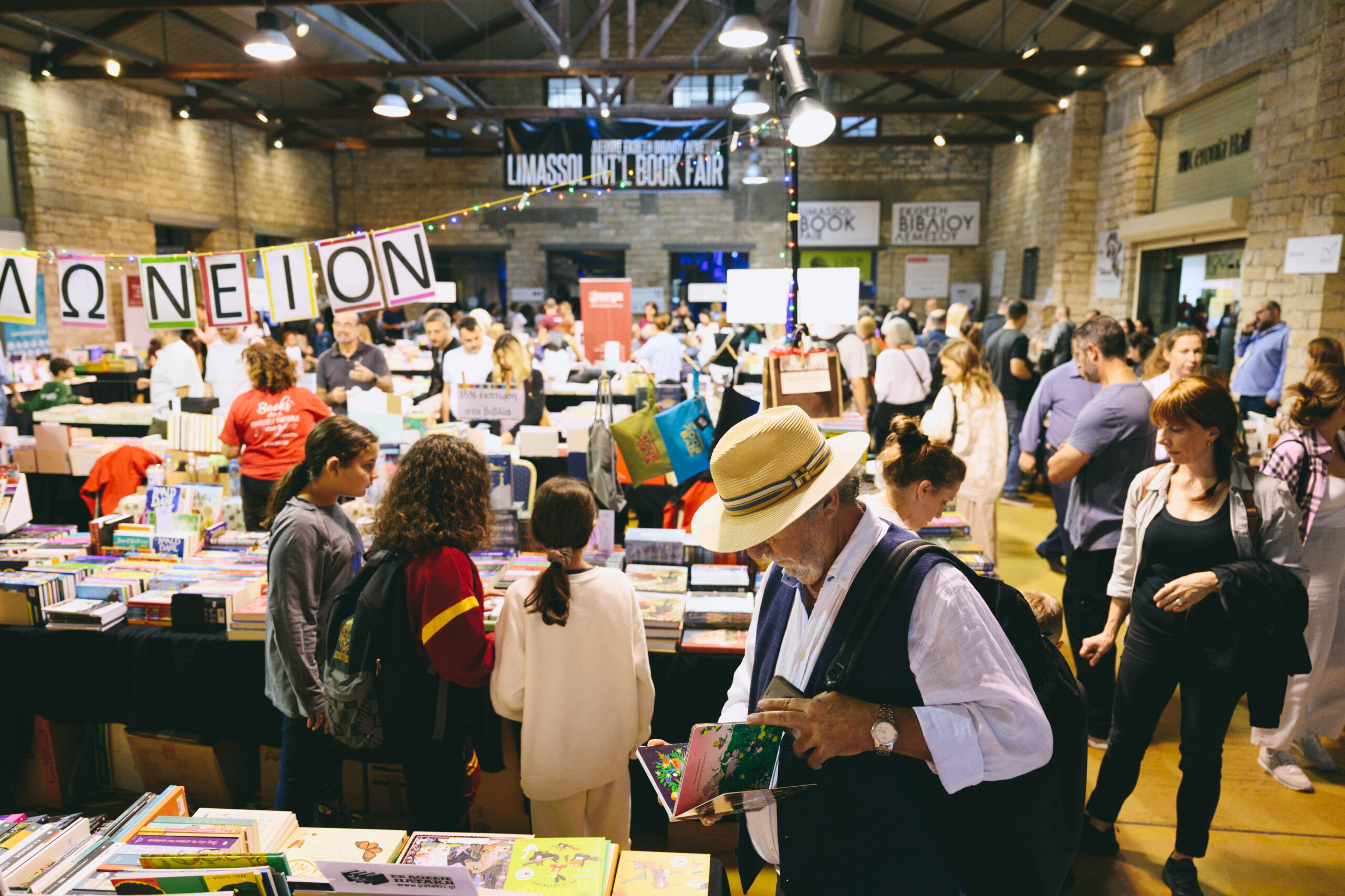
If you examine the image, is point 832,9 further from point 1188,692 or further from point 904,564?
point 904,564

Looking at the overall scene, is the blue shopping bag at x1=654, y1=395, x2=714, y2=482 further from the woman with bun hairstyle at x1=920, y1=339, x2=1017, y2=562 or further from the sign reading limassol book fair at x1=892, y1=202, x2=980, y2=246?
the sign reading limassol book fair at x1=892, y1=202, x2=980, y2=246

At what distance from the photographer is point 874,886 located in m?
1.30

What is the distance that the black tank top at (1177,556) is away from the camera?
7.51 ft

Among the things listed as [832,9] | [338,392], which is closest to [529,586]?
[338,392]

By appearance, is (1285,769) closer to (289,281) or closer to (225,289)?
→ (289,281)

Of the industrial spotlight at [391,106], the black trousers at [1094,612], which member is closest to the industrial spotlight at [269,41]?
the industrial spotlight at [391,106]

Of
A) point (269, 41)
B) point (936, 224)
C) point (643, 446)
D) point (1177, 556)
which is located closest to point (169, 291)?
point (643, 446)

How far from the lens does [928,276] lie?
16.3 meters

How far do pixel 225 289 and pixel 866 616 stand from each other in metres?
4.13

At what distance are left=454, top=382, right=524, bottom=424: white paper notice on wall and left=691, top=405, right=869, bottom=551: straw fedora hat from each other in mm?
2932

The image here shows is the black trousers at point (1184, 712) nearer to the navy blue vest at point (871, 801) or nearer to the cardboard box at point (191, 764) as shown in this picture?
the navy blue vest at point (871, 801)

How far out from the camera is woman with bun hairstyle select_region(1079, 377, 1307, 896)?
2262 mm

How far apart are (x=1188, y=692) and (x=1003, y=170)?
1474 cm

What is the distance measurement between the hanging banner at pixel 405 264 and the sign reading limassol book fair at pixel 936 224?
45.2 ft
